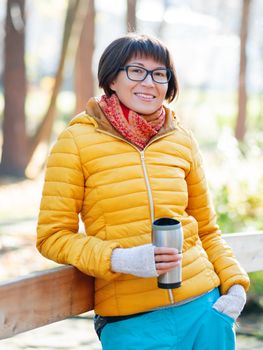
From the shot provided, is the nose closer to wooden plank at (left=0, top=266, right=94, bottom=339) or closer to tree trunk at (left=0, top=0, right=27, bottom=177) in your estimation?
wooden plank at (left=0, top=266, right=94, bottom=339)

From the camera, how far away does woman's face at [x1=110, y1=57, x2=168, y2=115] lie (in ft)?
10.2

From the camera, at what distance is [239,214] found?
7301 millimetres

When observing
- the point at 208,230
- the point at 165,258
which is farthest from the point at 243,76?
the point at 165,258

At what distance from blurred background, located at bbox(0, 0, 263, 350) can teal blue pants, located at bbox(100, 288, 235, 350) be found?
1.02 m

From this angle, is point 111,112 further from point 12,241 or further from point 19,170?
point 19,170

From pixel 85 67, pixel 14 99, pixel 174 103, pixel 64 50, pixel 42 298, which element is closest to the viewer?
pixel 42 298

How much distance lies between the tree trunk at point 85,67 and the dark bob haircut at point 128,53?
46.0 ft

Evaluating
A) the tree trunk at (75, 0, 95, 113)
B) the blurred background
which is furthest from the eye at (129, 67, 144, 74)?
the tree trunk at (75, 0, 95, 113)

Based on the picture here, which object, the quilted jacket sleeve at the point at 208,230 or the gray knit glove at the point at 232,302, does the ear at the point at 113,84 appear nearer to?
the quilted jacket sleeve at the point at 208,230

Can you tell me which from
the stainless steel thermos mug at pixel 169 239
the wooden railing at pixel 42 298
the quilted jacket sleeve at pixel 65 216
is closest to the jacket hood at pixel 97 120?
the quilted jacket sleeve at pixel 65 216

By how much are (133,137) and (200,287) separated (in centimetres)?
58

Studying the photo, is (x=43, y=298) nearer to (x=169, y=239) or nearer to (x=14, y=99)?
(x=169, y=239)

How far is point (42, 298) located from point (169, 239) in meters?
0.57

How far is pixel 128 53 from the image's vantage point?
3.11 meters
